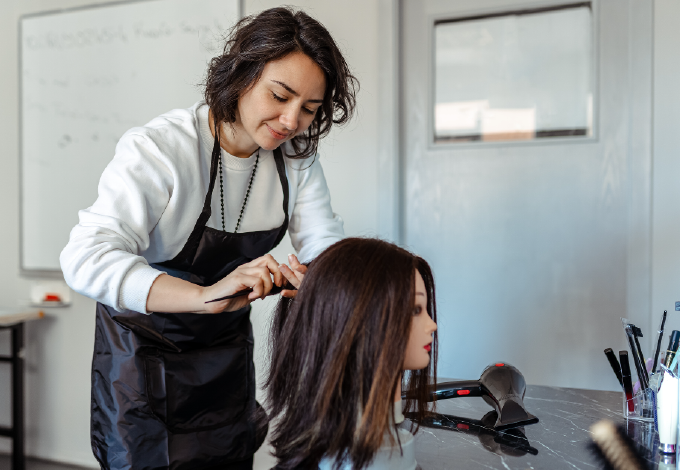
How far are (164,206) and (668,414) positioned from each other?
0.92 metres

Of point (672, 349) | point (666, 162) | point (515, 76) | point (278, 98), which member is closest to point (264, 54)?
point (278, 98)

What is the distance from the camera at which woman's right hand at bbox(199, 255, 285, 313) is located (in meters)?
0.91

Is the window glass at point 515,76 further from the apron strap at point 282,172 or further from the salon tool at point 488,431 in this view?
the salon tool at point 488,431

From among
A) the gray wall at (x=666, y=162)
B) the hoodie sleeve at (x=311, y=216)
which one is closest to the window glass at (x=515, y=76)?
the gray wall at (x=666, y=162)

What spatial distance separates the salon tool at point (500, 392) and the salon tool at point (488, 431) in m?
0.02

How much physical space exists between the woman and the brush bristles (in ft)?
1.83

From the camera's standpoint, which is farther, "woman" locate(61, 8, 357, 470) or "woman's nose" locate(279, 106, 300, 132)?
"woman's nose" locate(279, 106, 300, 132)

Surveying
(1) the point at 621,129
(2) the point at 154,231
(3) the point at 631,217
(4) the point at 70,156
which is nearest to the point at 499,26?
(1) the point at 621,129

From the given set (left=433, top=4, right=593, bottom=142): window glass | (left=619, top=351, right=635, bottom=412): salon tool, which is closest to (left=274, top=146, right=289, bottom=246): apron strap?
(left=619, top=351, right=635, bottom=412): salon tool

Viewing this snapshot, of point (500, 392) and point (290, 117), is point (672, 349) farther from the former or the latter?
point (290, 117)

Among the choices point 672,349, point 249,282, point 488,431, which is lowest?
point 488,431

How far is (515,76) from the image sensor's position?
1985mm

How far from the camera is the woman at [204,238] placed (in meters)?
0.96

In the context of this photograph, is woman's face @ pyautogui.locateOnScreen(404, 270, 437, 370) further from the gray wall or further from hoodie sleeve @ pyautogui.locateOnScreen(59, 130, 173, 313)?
the gray wall
